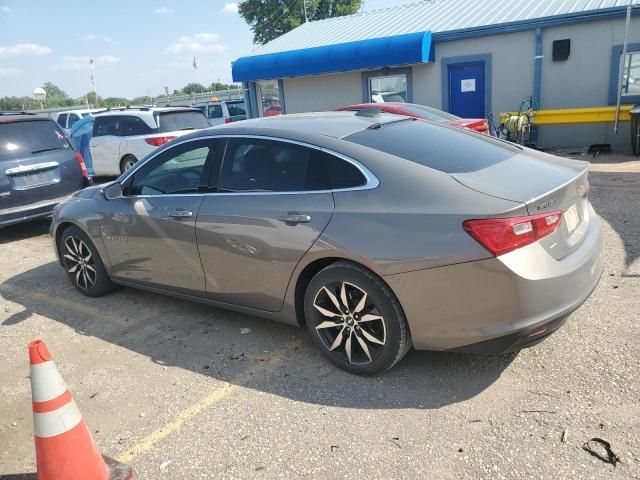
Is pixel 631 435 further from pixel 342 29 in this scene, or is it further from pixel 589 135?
pixel 342 29

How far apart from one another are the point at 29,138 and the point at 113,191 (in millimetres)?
3996

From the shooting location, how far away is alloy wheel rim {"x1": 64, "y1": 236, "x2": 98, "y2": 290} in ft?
16.3

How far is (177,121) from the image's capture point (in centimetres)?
1122

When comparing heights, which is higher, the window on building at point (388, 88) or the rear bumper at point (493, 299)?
the window on building at point (388, 88)

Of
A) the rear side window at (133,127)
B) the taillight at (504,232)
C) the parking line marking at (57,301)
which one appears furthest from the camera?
the rear side window at (133,127)

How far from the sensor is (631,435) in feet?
8.59

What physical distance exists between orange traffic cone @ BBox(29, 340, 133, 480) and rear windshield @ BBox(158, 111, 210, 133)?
9.29 meters

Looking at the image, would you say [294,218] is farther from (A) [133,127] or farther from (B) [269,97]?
(B) [269,97]

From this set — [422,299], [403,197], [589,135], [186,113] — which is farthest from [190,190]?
[589,135]

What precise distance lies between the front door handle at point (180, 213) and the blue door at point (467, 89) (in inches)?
482

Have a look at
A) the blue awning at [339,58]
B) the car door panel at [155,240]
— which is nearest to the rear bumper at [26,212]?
the car door panel at [155,240]

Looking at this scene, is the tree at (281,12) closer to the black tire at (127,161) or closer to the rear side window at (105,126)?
the rear side window at (105,126)

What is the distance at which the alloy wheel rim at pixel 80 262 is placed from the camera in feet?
16.3

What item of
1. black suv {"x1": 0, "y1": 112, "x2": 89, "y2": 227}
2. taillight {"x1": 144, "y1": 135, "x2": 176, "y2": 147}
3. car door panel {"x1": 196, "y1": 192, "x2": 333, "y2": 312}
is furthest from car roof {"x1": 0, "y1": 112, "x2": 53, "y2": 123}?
car door panel {"x1": 196, "y1": 192, "x2": 333, "y2": 312}
